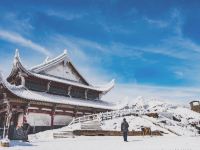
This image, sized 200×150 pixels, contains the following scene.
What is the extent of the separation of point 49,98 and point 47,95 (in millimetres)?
910

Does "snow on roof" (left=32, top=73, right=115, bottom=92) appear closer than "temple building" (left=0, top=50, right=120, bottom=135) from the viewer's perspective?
No

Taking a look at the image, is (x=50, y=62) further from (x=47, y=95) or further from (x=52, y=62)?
(x=47, y=95)

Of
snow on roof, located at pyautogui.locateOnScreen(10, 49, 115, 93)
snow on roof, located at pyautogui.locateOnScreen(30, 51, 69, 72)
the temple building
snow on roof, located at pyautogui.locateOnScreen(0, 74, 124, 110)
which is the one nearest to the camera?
snow on roof, located at pyautogui.locateOnScreen(0, 74, 124, 110)

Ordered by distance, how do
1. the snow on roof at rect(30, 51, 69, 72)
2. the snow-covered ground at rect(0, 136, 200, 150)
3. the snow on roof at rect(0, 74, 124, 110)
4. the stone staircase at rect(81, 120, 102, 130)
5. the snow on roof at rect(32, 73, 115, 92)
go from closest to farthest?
the snow-covered ground at rect(0, 136, 200, 150)
the snow on roof at rect(0, 74, 124, 110)
the stone staircase at rect(81, 120, 102, 130)
the snow on roof at rect(32, 73, 115, 92)
the snow on roof at rect(30, 51, 69, 72)

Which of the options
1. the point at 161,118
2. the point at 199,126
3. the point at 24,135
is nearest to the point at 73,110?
the point at 161,118

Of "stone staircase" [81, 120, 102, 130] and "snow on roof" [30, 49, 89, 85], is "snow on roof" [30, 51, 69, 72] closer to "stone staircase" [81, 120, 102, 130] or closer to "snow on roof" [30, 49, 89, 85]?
"snow on roof" [30, 49, 89, 85]

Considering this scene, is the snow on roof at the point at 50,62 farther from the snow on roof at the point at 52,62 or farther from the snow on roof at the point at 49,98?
the snow on roof at the point at 49,98

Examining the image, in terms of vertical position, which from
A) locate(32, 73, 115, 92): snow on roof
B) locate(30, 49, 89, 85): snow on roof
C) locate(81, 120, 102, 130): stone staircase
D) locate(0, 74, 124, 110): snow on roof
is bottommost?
locate(81, 120, 102, 130): stone staircase

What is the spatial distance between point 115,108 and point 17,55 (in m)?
15.8

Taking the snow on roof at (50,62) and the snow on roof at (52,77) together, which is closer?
the snow on roof at (52,77)

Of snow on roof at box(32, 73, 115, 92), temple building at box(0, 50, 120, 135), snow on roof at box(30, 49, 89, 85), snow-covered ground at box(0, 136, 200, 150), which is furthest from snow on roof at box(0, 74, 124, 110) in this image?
snow-covered ground at box(0, 136, 200, 150)

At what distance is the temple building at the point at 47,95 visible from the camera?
2911cm

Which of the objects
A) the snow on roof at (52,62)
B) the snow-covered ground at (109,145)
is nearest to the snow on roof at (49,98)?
the snow on roof at (52,62)

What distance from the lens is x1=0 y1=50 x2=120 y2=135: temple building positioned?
29109mm
